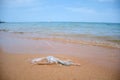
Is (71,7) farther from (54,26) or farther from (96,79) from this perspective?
(96,79)

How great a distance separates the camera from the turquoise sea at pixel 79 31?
5.34ft

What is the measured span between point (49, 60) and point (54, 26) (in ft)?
1.25

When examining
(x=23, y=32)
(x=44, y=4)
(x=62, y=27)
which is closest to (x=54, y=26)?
(x=62, y=27)

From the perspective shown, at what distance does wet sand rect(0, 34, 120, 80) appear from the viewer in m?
1.61

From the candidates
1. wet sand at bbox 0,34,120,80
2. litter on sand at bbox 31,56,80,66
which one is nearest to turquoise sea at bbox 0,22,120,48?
wet sand at bbox 0,34,120,80

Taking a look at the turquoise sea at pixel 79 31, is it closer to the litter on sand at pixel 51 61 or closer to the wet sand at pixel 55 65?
the wet sand at pixel 55 65

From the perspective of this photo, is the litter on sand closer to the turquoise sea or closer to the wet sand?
the wet sand

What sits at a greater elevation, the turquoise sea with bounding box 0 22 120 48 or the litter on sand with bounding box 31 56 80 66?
the turquoise sea with bounding box 0 22 120 48

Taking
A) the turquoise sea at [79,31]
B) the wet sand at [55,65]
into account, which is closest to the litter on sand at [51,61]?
the wet sand at [55,65]

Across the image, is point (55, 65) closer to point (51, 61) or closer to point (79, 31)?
point (51, 61)

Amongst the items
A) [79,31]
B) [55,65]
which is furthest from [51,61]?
[79,31]

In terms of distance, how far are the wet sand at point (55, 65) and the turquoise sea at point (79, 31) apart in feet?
0.24

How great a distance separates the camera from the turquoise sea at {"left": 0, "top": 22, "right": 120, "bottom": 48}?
5.34 ft

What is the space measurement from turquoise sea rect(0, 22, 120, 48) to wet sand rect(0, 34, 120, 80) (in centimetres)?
7
